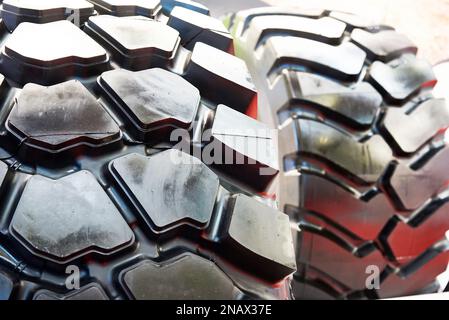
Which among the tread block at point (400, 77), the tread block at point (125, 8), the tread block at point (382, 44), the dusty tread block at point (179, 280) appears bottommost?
the dusty tread block at point (179, 280)

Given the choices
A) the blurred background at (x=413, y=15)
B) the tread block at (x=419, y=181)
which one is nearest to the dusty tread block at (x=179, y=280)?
the tread block at (x=419, y=181)

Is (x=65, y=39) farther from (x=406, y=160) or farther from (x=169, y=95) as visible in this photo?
(x=406, y=160)

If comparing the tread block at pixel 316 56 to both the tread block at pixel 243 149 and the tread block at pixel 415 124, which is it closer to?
the tread block at pixel 415 124

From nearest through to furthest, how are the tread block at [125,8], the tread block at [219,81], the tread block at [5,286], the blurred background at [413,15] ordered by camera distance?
the tread block at [5,286] < the tread block at [219,81] < the tread block at [125,8] < the blurred background at [413,15]

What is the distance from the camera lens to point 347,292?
1114mm

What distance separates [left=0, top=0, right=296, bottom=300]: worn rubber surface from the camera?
65 cm

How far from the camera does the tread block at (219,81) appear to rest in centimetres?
94

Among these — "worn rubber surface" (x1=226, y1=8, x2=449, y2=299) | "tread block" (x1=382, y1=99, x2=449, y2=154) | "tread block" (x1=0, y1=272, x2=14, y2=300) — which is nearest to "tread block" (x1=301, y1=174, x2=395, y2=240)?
"worn rubber surface" (x1=226, y1=8, x2=449, y2=299)

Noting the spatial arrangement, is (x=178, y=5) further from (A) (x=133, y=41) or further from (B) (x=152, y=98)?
(B) (x=152, y=98)

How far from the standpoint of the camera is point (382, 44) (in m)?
1.14

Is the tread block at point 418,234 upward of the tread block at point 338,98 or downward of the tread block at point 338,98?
downward

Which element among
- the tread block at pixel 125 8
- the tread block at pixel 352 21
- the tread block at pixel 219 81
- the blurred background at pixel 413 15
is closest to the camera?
the tread block at pixel 219 81

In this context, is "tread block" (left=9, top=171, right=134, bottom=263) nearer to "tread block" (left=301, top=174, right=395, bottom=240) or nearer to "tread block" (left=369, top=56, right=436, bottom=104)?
"tread block" (left=301, top=174, right=395, bottom=240)

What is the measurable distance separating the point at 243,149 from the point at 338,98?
0.28m
